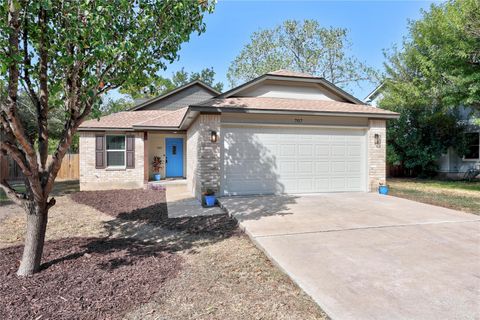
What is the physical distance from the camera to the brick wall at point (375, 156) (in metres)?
9.77

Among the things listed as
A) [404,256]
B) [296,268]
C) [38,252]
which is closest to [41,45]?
[38,252]

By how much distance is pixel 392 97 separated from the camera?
55.9 feet

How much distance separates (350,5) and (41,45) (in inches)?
405

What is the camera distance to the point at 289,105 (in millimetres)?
9383

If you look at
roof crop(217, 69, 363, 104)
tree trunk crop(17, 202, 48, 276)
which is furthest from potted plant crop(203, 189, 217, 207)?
tree trunk crop(17, 202, 48, 276)

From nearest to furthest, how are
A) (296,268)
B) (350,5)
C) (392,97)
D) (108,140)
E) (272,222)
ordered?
1. (296,268)
2. (272,222)
3. (350,5)
4. (108,140)
5. (392,97)

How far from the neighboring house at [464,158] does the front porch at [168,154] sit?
48.7ft

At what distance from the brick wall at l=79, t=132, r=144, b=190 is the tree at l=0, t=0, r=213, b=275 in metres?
8.54

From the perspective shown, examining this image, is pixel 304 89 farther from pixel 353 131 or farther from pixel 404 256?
pixel 404 256

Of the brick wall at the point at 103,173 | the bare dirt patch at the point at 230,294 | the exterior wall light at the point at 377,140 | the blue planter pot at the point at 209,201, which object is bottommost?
the bare dirt patch at the point at 230,294

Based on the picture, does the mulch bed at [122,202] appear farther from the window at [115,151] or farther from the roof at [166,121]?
the roof at [166,121]

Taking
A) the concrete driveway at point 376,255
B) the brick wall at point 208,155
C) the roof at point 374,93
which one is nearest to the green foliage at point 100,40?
the concrete driveway at point 376,255

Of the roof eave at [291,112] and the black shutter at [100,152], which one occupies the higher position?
the roof eave at [291,112]

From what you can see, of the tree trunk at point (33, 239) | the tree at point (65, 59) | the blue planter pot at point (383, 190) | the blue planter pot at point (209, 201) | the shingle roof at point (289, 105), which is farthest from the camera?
the blue planter pot at point (383, 190)
